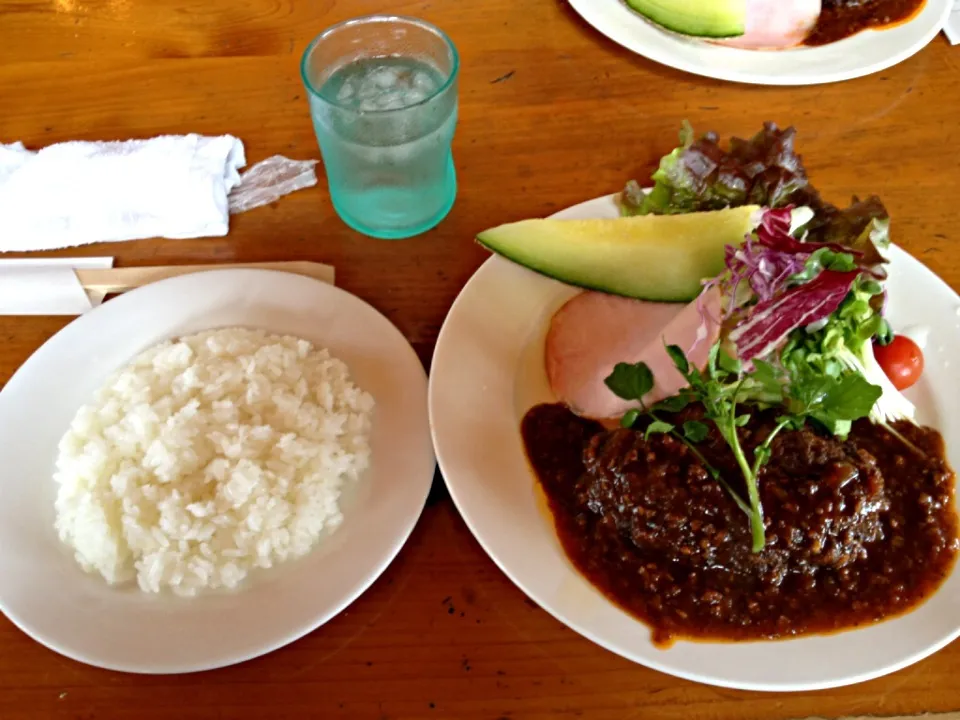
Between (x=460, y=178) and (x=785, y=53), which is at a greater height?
(x=785, y=53)

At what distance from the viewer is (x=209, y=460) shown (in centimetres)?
146

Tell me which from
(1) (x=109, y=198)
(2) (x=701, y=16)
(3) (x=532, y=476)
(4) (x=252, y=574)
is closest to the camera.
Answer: (4) (x=252, y=574)

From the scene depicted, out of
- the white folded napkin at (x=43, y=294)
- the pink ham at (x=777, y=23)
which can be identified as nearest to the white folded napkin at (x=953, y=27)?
the pink ham at (x=777, y=23)

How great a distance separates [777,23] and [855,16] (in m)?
0.28

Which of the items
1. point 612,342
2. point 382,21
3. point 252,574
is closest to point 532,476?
point 612,342

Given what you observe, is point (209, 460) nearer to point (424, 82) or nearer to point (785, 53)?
point (424, 82)

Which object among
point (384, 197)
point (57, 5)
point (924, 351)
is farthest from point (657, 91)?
point (57, 5)

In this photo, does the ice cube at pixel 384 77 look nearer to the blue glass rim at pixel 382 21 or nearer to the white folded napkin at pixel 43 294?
the blue glass rim at pixel 382 21

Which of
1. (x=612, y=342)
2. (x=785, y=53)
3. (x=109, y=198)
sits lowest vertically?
(x=612, y=342)

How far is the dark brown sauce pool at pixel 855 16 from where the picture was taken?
7.36 feet

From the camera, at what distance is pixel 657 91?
7.32 feet

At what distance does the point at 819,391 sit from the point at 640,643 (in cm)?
57

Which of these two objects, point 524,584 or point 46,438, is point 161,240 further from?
point 524,584

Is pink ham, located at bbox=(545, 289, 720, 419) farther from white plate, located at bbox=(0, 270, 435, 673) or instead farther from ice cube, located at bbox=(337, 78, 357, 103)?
ice cube, located at bbox=(337, 78, 357, 103)
